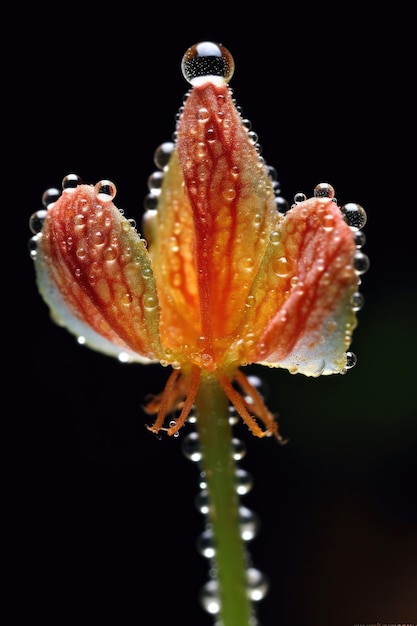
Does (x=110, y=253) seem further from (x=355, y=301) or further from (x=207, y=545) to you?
(x=207, y=545)

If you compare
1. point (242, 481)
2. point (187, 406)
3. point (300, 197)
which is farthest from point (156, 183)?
point (242, 481)

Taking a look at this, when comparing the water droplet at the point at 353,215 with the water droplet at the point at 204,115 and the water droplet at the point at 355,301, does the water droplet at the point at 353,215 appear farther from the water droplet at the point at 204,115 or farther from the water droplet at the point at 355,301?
the water droplet at the point at 204,115

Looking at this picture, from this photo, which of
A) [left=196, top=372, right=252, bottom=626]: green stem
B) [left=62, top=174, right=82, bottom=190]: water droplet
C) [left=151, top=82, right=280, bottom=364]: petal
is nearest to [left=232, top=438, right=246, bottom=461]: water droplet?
[left=196, top=372, right=252, bottom=626]: green stem

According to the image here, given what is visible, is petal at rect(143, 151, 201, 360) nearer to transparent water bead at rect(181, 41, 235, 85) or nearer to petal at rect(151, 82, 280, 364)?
petal at rect(151, 82, 280, 364)

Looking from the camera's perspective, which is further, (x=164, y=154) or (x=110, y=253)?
(x=164, y=154)

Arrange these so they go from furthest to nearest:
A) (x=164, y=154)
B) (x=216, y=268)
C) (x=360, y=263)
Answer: (x=164, y=154) → (x=216, y=268) → (x=360, y=263)

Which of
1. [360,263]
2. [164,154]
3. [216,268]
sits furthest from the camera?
[164,154]

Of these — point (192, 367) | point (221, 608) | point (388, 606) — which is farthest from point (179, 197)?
point (388, 606)
